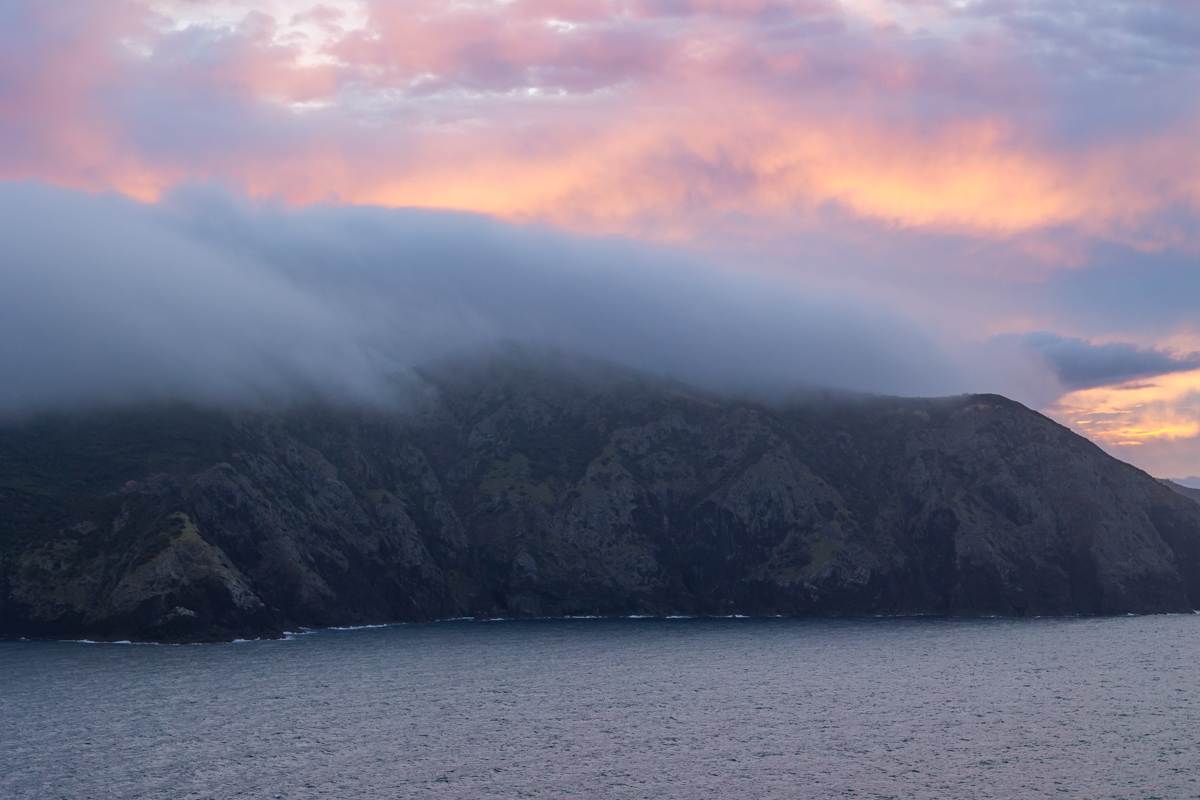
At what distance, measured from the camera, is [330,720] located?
179 m

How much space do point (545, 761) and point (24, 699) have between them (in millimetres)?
95184

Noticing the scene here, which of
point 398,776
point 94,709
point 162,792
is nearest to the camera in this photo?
point 162,792

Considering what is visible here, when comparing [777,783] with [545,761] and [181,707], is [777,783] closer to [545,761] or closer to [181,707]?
[545,761]

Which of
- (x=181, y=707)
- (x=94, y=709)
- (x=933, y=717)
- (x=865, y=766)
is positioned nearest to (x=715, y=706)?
(x=933, y=717)

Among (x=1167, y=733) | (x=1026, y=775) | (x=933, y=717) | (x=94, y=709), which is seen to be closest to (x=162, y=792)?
(x=94, y=709)

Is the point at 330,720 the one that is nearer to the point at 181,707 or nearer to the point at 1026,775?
the point at 181,707

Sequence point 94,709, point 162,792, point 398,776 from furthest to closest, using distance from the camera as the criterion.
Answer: point 94,709 → point 398,776 → point 162,792

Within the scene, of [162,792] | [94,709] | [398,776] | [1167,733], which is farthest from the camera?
[94,709]

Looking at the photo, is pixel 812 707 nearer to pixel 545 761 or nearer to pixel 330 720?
pixel 545 761

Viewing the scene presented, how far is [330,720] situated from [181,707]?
26.8 metres

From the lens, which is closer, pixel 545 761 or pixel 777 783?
pixel 777 783

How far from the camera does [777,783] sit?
13900 centimetres

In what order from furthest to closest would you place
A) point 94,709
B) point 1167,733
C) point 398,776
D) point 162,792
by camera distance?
1. point 94,709
2. point 1167,733
3. point 398,776
4. point 162,792

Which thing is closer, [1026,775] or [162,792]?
[162,792]
